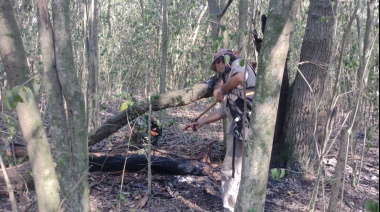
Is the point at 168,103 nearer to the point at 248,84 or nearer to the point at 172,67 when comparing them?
the point at 248,84

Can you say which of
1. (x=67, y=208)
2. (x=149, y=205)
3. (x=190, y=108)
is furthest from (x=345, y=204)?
(x=190, y=108)

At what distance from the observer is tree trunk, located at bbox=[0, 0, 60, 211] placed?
2807 mm

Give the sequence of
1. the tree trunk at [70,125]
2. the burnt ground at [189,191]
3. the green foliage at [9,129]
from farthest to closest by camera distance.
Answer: the burnt ground at [189,191], the green foliage at [9,129], the tree trunk at [70,125]

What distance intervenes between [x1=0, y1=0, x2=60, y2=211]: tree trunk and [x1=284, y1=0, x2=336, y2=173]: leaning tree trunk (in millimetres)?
3691

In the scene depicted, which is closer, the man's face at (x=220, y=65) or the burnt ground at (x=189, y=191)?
the man's face at (x=220, y=65)

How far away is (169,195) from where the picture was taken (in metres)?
5.54

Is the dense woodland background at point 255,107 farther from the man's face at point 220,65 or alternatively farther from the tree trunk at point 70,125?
the man's face at point 220,65

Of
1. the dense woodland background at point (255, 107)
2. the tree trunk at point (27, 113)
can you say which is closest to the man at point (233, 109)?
the dense woodland background at point (255, 107)

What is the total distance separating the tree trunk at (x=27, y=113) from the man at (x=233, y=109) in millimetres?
2164

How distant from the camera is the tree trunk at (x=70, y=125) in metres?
3.24

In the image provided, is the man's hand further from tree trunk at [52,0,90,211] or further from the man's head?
tree trunk at [52,0,90,211]

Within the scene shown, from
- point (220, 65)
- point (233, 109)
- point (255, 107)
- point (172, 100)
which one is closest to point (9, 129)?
point (255, 107)

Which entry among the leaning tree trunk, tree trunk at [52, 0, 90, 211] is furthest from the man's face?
tree trunk at [52, 0, 90, 211]

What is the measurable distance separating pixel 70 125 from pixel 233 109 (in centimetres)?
192
